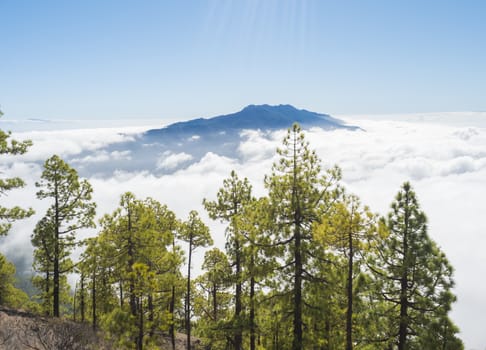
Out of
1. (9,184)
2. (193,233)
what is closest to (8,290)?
(9,184)

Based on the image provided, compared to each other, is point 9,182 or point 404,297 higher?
point 9,182

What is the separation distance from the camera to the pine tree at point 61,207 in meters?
24.6

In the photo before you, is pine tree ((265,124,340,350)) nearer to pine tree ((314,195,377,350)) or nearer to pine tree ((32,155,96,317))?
pine tree ((314,195,377,350))

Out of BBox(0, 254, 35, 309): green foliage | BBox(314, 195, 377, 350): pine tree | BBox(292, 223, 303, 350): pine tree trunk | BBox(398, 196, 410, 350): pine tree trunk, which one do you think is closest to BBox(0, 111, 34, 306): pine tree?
BBox(292, 223, 303, 350): pine tree trunk

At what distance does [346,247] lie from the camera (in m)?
15.3

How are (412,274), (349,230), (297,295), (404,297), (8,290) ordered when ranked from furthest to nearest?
1. (8,290)
2. (404,297)
3. (412,274)
4. (297,295)
5. (349,230)

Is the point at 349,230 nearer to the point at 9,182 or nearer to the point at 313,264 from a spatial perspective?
the point at 313,264

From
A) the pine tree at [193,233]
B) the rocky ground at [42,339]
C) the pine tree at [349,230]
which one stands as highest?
the pine tree at [349,230]

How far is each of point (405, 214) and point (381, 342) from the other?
759 centimetres

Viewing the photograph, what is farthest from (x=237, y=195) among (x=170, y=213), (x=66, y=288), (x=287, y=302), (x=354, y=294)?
(x=66, y=288)

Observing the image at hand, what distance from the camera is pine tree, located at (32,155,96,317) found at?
2461cm

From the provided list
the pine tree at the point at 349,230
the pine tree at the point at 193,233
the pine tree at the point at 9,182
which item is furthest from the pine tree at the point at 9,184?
the pine tree at the point at 349,230

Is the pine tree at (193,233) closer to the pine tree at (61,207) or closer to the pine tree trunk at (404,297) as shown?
the pine tree at (61,207)

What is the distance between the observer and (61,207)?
2502cm
